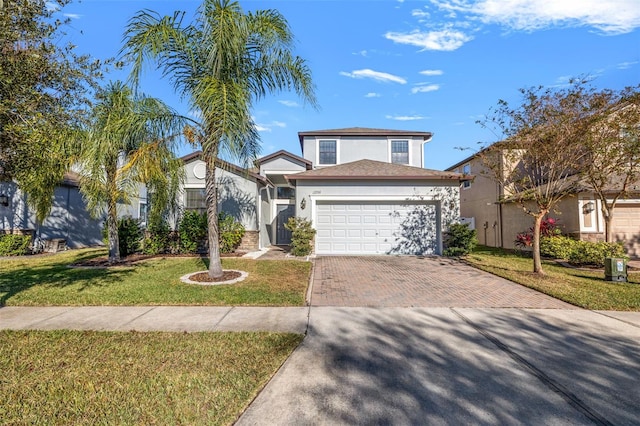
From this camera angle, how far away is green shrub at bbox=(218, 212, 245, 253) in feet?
42.0

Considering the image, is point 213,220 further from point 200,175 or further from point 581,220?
point 581,220

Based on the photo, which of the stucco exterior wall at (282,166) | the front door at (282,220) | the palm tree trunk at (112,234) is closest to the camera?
the palm tree trunk at (112,234)

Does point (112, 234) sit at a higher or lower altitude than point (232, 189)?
lower

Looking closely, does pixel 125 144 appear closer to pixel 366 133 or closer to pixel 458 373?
pixel 458 373

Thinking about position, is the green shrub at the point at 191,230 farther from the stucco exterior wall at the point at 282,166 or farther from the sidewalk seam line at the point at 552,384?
the sidewalk seam line at the point at 552,384

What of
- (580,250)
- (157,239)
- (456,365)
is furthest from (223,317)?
(580,250)

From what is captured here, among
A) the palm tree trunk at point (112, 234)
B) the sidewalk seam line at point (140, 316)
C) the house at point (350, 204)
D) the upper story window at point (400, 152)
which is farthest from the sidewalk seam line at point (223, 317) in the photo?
the upper story window at point (400, 152)

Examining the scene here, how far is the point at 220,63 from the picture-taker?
7082 mm

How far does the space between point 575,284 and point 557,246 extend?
4625 mm

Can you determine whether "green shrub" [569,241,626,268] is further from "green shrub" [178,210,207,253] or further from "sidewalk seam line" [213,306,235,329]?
"green shrub" [178,210,207,253]

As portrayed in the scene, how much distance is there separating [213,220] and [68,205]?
42.8 feet

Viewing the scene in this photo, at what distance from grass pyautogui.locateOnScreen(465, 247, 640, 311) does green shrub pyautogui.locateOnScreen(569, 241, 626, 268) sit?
784 millimetres

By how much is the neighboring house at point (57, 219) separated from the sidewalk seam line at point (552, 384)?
1823cm

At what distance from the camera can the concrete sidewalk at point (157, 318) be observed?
15.2 ft
